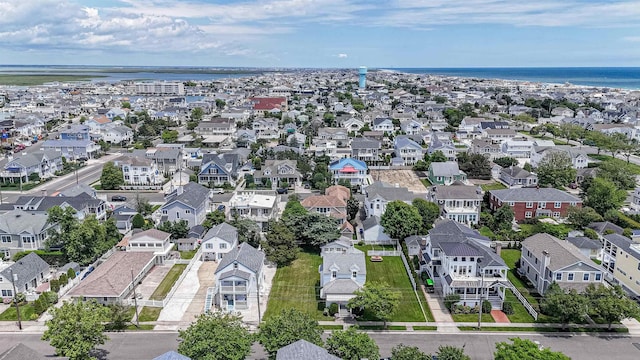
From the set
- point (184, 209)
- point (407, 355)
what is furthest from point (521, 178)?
point (407, 355)

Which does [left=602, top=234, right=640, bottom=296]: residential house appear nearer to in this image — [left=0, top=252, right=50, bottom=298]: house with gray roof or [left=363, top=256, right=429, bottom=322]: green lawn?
[left=363, top=256, right=429, bottom=322]: green lawn

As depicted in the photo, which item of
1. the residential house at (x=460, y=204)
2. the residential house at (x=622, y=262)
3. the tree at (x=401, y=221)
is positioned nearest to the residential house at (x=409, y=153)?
the residential house at (x=460, y=204)

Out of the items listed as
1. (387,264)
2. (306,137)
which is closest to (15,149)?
(306,137)

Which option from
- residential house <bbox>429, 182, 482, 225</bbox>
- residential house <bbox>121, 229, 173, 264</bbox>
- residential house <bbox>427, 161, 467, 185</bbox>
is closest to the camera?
residential house <bbox>121, 229, 173, 264</bbox>

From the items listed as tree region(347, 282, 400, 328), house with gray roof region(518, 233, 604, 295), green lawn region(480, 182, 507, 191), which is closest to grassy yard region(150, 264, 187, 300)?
tree region(347, 282, 400, 328)

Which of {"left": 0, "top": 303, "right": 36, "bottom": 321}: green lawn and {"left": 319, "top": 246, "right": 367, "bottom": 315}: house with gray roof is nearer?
{"left": 0, "top": 303, "right": 36, "bottom": 321}: green lawn

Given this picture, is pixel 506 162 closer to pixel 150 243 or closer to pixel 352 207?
pixel 352 207

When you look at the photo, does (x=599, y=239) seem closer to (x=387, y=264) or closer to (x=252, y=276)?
(x=387, y=264)
